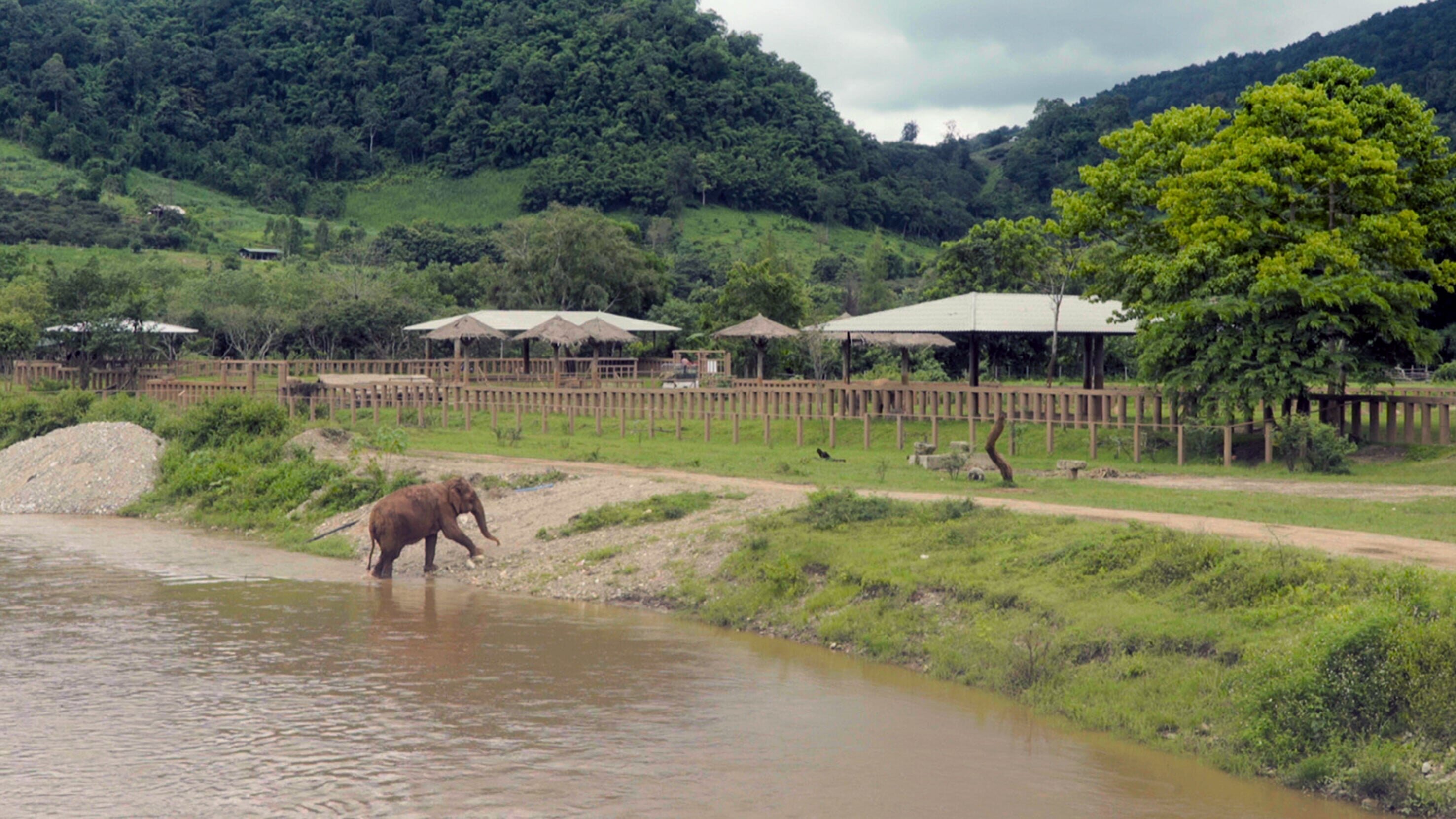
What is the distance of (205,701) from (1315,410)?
2781 centimetres

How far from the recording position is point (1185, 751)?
10.7 metres

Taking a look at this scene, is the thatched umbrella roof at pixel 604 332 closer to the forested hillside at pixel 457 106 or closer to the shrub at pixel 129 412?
the shrub at pixel 129 412

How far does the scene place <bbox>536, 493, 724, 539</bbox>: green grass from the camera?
1981 centimetres

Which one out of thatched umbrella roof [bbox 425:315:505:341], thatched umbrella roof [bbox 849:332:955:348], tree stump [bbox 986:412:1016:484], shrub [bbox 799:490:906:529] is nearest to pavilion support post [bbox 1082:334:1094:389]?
thatched umbrella roof [bbox 849:332:955:348]

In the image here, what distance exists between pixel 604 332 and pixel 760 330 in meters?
5.31

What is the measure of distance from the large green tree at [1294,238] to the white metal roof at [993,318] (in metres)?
3.76

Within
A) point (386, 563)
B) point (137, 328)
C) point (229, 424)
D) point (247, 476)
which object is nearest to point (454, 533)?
point (386, 563)

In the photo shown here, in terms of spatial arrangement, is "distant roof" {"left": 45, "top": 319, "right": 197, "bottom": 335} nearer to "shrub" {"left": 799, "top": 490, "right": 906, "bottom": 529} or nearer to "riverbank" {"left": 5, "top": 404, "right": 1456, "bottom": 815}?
"riverbank" {"left": 5, "top": 404, "right": 1456, "bottom": 815}

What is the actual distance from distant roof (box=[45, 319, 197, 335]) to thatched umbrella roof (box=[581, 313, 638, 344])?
14.5 metres

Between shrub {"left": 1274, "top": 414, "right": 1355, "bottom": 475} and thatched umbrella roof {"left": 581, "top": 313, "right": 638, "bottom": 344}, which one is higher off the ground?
thatched umbrella roof {"left": 581, "top": 313, "right": 638, "bottom": 344}

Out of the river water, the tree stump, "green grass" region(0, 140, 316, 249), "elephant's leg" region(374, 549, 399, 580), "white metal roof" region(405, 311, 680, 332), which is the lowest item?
the river water

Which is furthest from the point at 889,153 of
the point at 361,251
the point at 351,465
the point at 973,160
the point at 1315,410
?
the point at 351,465

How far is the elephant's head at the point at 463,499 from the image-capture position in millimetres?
18828

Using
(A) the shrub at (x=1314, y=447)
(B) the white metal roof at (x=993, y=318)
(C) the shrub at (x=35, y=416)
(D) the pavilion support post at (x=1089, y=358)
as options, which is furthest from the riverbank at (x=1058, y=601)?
(C) the shrub at (x=35, y=416)
